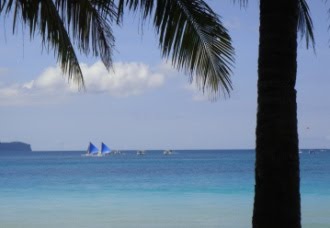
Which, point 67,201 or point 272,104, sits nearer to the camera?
point 272,104

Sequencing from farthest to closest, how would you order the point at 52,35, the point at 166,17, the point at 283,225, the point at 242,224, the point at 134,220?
the point at 134,220 → the point at 242,224 → the point at 52,35 → the point at 166,17 → the point at 283,225

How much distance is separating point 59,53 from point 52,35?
0.28 meters

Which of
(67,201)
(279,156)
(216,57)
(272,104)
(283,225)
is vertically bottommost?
(67,201)

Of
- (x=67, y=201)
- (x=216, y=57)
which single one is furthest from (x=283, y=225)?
(x=67, y=201)

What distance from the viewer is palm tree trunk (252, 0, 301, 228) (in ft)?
13.7

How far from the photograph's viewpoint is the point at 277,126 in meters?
4.20

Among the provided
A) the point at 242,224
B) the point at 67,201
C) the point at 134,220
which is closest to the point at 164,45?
the point at 242,224

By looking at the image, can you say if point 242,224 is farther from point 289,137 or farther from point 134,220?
point 289,137

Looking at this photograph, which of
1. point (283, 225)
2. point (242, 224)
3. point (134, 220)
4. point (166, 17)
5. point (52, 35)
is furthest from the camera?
point (134, 220)

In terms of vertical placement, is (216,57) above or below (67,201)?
above

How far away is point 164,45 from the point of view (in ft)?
18.8

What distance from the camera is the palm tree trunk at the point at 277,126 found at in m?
4.17

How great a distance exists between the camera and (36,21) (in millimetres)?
5852

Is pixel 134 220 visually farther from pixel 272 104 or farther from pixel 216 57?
pixel 272 104
